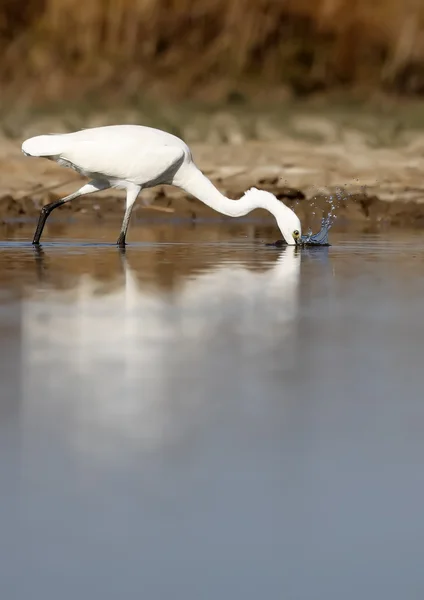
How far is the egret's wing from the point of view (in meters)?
15.2

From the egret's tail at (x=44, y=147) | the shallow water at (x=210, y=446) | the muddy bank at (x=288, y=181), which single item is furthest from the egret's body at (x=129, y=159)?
the muddy bank at (x=288, y=181)

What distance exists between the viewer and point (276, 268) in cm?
1278

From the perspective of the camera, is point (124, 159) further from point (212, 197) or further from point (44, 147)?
point (212, 197)

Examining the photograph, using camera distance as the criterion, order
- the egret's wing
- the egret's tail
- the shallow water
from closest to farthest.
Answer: the shallow water, the egret's wing, the egret's tail

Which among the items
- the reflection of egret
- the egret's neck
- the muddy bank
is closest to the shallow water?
the reflection of egret

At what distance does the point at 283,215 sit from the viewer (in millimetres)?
15664

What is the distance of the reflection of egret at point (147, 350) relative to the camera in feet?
18.7

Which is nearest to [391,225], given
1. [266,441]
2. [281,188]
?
[281,188]

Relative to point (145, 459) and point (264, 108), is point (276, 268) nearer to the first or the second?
point (145, 459)

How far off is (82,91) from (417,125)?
673 cm

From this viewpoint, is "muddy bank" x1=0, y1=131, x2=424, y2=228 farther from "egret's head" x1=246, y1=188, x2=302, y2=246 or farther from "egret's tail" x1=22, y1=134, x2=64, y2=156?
"egret's tail" x1=22, y1=134, x2=64, y2=156

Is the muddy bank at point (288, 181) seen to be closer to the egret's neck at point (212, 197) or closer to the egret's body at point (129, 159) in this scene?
the egret's neck at point (212, 197)

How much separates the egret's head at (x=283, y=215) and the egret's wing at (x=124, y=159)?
931 mm

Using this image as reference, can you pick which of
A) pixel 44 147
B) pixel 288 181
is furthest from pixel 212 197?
pixel 288 181
